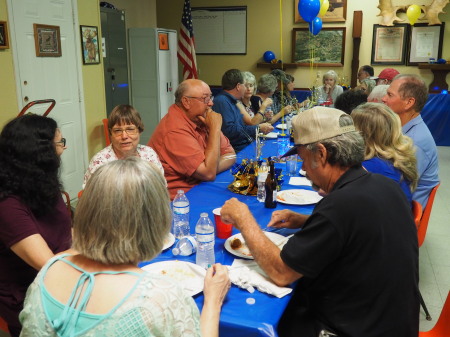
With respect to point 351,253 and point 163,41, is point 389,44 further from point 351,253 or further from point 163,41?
point 351,253

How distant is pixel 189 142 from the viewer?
2939mm

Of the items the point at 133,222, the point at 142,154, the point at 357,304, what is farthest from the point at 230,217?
the point at 142,154

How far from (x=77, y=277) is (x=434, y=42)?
834 cm

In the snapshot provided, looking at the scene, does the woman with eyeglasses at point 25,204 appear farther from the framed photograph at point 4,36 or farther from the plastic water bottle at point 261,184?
the framed photograph at point 4,36

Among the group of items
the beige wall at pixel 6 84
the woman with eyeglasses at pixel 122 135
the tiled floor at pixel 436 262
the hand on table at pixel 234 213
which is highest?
the beige wall at pixel 6 84

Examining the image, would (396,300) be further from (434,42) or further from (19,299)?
(434,42)

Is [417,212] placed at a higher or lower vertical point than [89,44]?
lower

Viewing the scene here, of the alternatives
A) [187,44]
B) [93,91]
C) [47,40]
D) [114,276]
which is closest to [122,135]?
[114,276]

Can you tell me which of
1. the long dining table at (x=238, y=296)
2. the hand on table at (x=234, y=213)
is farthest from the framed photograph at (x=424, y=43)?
the hand on table at (x=234, y=213)

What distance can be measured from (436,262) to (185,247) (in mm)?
2527

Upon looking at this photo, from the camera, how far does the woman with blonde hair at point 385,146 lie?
225 centimetres

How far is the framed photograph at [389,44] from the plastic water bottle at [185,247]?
7.32m

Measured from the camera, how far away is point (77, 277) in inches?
41.3

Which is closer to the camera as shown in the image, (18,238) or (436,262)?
(18,238)
